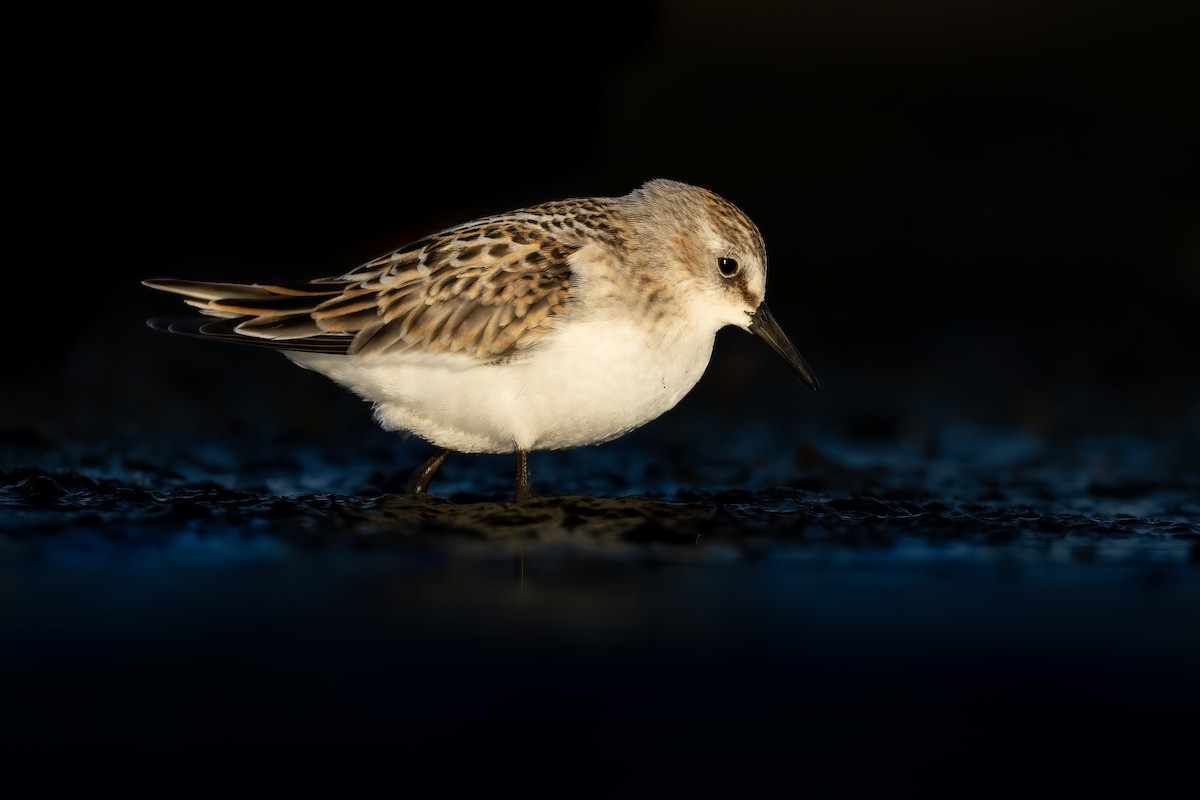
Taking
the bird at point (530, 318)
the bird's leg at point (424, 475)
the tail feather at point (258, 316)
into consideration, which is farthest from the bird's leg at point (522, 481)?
the tail feather at point (258, 316)

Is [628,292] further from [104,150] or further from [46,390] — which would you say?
[104,150]

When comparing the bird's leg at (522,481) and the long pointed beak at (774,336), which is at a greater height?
the long pointed beak at (774,336)

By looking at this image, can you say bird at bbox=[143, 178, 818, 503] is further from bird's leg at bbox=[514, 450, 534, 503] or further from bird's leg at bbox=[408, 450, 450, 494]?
bird's leg at bbox=[408, 450, 450, 494]

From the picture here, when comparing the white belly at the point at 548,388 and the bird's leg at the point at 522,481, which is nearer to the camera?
the white belly at the point at 548,388

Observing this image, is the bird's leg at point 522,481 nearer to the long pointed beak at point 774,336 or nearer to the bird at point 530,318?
the bird at point 530,318

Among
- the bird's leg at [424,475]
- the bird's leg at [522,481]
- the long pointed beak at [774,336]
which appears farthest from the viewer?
the bird's leg at [424,475]

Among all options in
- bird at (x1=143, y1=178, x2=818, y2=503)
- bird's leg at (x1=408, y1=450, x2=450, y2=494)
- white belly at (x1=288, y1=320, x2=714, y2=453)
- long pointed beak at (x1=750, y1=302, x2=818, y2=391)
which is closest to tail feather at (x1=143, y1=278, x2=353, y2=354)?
bird at (x1=143, y1=178, x2=818, y2=503)

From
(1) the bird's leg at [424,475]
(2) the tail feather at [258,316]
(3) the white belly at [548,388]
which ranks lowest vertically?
(1) the bird's leg at [424,475]
